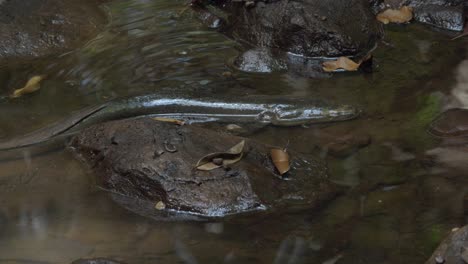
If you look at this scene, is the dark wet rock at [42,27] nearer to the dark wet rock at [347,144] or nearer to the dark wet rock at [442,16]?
the dark wet rock at [347,144]

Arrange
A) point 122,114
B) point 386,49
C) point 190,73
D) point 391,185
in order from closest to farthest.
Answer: point 391,185
point 122,114
point 190,73
point 386,49

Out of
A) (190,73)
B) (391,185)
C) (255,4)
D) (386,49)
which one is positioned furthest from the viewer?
(255,4)

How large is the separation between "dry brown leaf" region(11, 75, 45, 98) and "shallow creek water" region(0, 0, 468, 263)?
7 centimetres

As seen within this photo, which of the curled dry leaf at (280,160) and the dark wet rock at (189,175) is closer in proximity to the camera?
the dark wet rock at (189,175)

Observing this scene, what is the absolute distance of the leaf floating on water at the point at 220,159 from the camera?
11.5ft

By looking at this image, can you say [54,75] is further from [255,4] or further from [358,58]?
[358,58]

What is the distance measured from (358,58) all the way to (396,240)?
2635 millimetres

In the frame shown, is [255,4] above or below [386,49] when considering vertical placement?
above

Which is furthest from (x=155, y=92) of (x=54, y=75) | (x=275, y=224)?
(x=275, y=224)

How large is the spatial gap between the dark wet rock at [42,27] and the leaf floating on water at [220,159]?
113 inches

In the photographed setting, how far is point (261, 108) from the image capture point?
4480mm

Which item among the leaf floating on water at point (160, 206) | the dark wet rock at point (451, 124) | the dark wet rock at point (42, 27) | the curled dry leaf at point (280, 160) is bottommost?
the dark wet rock at point (451, 124)

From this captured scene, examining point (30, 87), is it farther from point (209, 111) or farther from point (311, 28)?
point (311, 28)

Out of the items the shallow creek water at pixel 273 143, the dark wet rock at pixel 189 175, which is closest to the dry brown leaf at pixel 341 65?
the shallow creek water at pixel 273 143
